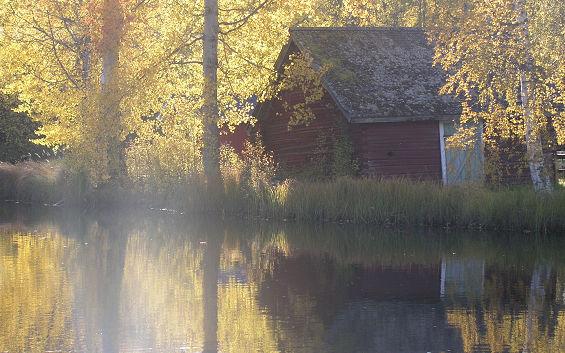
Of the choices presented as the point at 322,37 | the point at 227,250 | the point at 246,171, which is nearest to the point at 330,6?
the point at 322,37

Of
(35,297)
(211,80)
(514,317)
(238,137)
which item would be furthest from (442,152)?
(514,317)

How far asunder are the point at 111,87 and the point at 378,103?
8.56 metres

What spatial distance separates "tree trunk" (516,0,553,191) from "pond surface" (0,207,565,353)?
3317 millimetres

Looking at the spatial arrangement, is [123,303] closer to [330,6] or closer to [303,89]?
[303,89]

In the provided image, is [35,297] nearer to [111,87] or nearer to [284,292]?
[284,292]

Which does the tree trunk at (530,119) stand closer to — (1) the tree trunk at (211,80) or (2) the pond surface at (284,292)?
(2) the pond surface at (284,292)

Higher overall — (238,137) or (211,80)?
(211,80)

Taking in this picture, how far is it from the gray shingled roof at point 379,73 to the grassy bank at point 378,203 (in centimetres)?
399

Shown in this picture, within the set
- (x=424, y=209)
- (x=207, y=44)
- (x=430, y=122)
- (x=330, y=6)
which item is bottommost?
(x=424, y=209)

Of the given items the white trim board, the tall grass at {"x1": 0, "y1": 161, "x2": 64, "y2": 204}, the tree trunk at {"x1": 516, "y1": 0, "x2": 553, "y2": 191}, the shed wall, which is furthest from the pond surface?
the tall grass at {"x1": 0, "y1": 161, "x2": 64, "y2": 204}

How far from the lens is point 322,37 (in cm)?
3553

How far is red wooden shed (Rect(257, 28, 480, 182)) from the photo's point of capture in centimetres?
3239

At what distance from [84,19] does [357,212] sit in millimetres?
13742

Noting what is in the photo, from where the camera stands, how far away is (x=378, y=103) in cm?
3222
